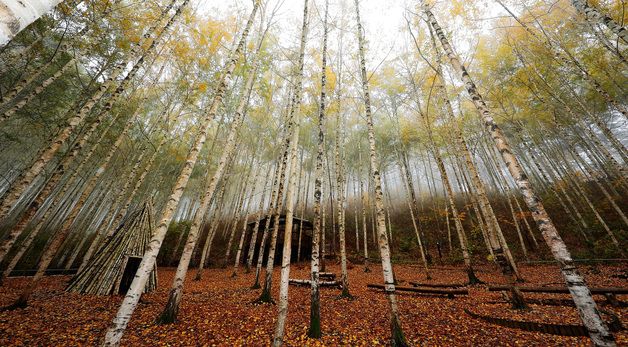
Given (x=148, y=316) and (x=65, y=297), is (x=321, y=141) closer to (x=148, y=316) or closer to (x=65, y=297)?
(x=148, y=316)

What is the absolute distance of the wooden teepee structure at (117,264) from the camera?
736 cm

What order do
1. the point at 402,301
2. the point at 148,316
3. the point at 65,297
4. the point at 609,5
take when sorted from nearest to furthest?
the point at 148,316, the point at 65,297, the point at 402,301, the point at 609,5

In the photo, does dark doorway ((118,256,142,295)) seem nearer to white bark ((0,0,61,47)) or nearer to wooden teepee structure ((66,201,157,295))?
wooden teepee structure ((66,201,157,295))

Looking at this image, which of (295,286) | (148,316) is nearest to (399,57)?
(295,286)

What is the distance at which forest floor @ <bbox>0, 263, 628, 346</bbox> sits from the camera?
431cm

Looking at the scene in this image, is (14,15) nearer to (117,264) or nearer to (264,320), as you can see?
(264,320)

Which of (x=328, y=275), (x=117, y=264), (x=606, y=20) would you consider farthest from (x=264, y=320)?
(x=606, y=20)

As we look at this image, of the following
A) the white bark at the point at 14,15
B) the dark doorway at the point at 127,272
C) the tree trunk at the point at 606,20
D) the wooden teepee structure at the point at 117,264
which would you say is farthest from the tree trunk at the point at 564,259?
the dark doorway at the point at 127,272

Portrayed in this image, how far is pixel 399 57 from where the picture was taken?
484 inches

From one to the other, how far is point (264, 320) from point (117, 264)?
599cm

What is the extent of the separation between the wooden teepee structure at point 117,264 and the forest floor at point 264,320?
0.44m

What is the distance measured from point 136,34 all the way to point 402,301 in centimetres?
1391

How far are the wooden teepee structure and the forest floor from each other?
444mm

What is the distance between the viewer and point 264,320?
17.8ft
